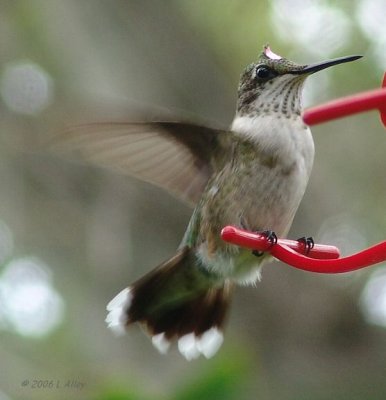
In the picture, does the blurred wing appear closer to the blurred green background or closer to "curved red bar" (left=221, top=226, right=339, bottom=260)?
"curved red bar" (left=221, top=226, right=339, bottom=260)

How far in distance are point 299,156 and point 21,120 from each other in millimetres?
2382

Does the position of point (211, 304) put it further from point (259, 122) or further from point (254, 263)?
point (259, 122)

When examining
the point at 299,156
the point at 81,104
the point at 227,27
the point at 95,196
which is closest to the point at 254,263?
the point at 299,156

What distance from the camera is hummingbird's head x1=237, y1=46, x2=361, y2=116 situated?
280 cm

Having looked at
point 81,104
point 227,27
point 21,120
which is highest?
point 227,27

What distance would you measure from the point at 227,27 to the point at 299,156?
2.66m

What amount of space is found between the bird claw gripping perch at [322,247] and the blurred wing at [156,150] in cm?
58

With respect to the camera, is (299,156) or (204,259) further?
(204,259)

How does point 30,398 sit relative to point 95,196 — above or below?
below

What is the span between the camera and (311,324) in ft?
15.1

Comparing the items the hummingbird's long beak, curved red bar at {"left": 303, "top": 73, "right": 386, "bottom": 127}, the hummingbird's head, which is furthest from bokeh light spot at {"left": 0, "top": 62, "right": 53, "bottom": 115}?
curved red bar at {"left": 303, "top": 73, "right": 386, "bottom": 127}

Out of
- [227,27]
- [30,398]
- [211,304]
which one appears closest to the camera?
[211,304]

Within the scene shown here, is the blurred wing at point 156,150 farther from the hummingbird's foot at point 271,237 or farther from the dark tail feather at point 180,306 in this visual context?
the hummingbird's foot at point 271,237

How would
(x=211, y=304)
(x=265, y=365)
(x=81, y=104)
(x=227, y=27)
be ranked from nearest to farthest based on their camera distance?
(x=81, y=104) < (x=211, y=304) < (x=265, y=365) < (x=227, y=27)
